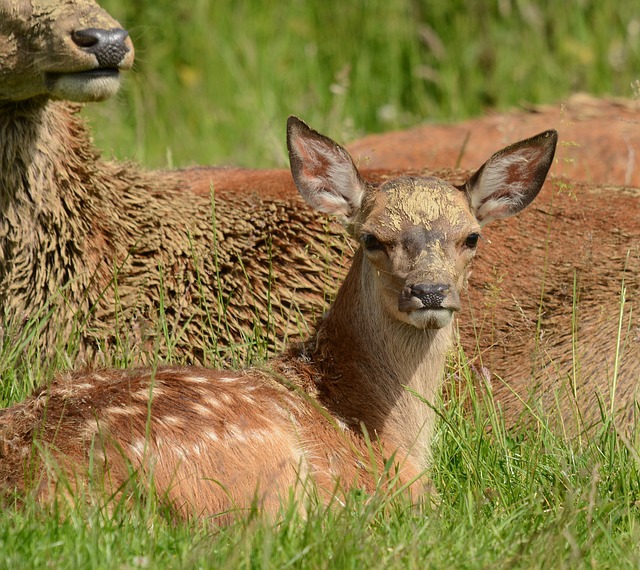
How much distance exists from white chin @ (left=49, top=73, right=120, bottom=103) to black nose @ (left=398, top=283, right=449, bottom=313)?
150 cm

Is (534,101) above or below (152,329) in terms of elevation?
above

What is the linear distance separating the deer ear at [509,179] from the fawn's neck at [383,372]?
46 cm

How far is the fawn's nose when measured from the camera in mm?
3801

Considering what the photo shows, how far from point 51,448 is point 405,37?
262 inches

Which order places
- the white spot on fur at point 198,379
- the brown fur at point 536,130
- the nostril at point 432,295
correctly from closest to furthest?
the nostril at point 432,295
the white spot on fur at point 198,379
the brown fur at point 536,130

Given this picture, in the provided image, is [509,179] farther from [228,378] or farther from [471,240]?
[228,378]

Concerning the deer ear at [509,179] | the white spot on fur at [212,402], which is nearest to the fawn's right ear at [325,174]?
the deer ear at [509,179]

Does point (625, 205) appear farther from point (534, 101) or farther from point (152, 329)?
point (534, 101)

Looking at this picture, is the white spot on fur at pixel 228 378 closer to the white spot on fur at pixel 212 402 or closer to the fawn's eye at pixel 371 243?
the white spot on fur at pixel 212 402

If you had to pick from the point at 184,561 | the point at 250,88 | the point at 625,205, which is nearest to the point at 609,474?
the point at 184,561

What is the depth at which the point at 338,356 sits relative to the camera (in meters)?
4.45

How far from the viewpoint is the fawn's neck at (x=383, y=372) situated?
170 inches

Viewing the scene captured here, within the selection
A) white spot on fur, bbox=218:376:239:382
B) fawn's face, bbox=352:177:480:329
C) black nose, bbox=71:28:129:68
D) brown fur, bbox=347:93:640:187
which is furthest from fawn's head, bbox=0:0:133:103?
brown fur, bbox=347:93:640:187

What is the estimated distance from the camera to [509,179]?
14.5 ft
